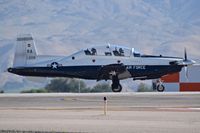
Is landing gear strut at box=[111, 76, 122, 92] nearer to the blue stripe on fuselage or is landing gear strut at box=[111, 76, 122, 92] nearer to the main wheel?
the main wheel

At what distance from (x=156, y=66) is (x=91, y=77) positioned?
4.36m

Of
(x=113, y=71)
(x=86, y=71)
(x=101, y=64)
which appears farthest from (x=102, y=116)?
(x=86, y=71)

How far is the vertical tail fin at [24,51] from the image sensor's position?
41.1 metres

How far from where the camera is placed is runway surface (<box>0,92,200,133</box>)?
64.1ft

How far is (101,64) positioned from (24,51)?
5322 millimetres

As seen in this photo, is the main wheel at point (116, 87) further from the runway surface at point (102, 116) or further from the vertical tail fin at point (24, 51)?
the runway surface at point (102, 116)

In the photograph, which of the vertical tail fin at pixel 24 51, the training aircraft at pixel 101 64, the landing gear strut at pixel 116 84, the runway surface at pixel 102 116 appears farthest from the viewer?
the vertical tail fin at pixel 24 51

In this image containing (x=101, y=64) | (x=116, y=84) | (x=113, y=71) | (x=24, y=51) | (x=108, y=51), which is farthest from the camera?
(x=24, y=51)

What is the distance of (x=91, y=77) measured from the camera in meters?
41.2

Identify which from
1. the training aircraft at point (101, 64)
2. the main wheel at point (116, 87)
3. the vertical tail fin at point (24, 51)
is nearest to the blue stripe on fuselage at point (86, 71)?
the training aircraft at point (101, 64)

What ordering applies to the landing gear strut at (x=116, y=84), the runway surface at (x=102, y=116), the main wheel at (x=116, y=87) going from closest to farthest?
the runway surface at (x=102, y=116), the landing gear strut at (x=116, y=84), the main wheel at (x=116, y=87)

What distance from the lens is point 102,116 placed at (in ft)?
74.5

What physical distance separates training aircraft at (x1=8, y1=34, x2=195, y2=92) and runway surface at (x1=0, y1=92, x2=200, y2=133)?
30.7 ft

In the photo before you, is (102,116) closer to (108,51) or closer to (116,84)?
(108,51)
